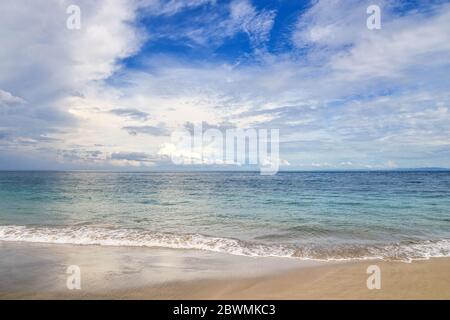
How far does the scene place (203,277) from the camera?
308 inches

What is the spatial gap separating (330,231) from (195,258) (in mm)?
7620

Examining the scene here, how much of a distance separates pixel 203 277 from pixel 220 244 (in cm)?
351

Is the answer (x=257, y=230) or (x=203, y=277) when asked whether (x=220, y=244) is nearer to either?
(x=257, y=230)

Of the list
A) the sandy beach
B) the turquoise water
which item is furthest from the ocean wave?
the sandy beach

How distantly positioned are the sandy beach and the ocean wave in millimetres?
703

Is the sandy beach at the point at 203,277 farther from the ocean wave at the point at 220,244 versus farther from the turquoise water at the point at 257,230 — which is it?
the turquoise water at the point at 257,230

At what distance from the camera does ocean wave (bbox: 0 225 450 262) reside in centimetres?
1011

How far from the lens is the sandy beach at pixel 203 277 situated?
6715 mm

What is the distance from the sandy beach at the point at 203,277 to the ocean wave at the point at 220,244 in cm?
70

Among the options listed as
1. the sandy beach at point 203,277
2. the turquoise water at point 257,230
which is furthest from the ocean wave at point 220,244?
the sandy beach at point 203,277

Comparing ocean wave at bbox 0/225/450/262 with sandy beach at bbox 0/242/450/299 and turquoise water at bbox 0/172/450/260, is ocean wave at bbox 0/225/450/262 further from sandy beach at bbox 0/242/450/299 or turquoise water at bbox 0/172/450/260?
sandy beach at bbox 0/242/450/299

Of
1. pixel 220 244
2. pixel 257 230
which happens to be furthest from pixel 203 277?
pixel 257 230

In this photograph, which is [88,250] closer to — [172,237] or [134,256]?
[134,256]

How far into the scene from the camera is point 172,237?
12.4 meters
